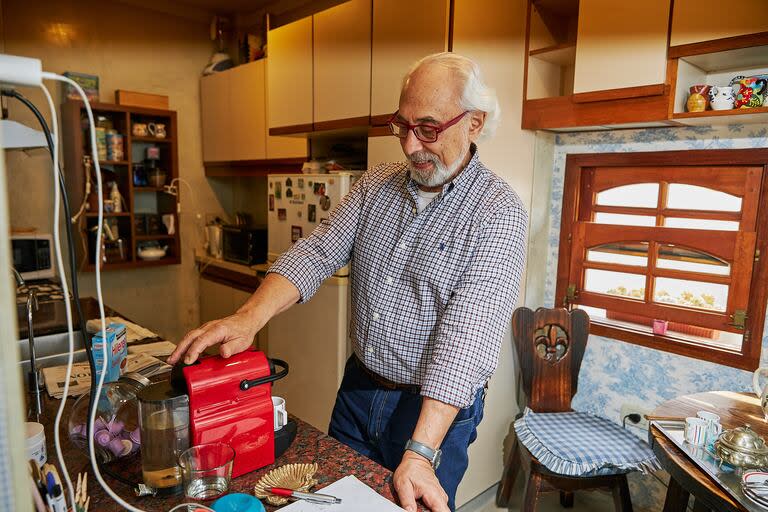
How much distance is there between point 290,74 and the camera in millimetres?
2934

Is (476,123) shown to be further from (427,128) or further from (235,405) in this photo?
(235,405)

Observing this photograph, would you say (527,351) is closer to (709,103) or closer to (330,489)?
(709,103)

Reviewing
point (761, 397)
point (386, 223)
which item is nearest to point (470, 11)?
point (386, 223)

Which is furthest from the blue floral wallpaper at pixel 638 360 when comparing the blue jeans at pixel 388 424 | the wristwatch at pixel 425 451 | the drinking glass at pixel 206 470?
the drinking glass at pixel 206 470

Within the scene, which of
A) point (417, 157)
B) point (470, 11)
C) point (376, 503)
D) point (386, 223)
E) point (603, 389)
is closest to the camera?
point (376, 503)

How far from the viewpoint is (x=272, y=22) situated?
12.4 feet

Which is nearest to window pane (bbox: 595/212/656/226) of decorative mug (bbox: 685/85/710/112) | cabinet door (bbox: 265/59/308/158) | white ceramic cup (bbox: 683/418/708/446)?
decorative mug (bbox: 685/85/710/112)

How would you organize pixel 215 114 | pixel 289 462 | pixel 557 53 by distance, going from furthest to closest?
1. pixel 215 114
2. pixel 557 53
3. pixel 289 462

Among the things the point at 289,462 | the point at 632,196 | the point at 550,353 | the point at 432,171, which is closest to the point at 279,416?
the point at 289,462

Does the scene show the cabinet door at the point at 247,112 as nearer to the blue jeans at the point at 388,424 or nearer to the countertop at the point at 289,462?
the blue jeans at the point at 388,424

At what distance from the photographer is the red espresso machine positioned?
944 millimetres

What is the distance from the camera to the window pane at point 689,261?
2.10 metres

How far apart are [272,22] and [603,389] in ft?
→ 11.0

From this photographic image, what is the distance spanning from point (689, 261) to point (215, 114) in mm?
3346
